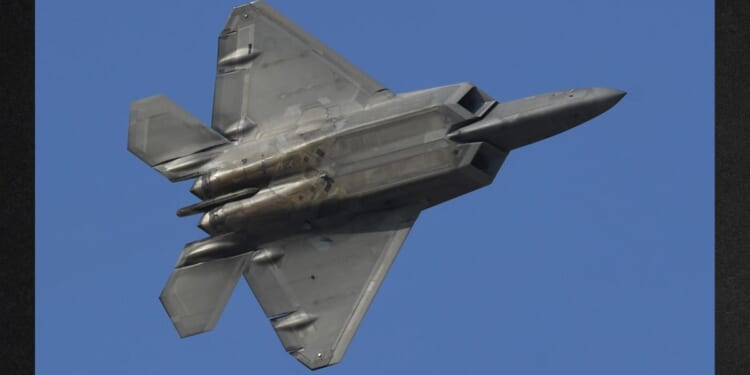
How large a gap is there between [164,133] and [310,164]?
416cm

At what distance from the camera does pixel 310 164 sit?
37.3 m

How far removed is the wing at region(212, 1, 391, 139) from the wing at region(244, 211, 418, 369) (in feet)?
8.81

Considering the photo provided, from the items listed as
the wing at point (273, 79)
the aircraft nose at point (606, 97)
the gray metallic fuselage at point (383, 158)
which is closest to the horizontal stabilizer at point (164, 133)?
the wing at point (273, 79)

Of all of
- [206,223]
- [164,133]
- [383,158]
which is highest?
[383,158]

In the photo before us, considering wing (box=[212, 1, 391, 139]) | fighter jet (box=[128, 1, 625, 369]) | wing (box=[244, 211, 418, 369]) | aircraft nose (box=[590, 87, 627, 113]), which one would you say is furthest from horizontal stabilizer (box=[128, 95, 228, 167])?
aircraft nose (box=[590, 87, 627, 113])

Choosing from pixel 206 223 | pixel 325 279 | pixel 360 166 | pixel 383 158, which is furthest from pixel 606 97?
pixel 206 223

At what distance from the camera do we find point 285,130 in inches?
1505

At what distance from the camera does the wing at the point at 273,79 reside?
38469 mm

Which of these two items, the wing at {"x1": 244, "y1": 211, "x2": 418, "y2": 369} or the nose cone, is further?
the nose cone

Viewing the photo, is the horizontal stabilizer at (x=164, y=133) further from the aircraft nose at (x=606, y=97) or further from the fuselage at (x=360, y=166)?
the aircraft nose at (x=606, y=97)

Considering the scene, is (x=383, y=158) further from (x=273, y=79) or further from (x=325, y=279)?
(x=273, y=79)

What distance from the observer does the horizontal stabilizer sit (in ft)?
128

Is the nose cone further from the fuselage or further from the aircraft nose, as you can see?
the aircraft nose
